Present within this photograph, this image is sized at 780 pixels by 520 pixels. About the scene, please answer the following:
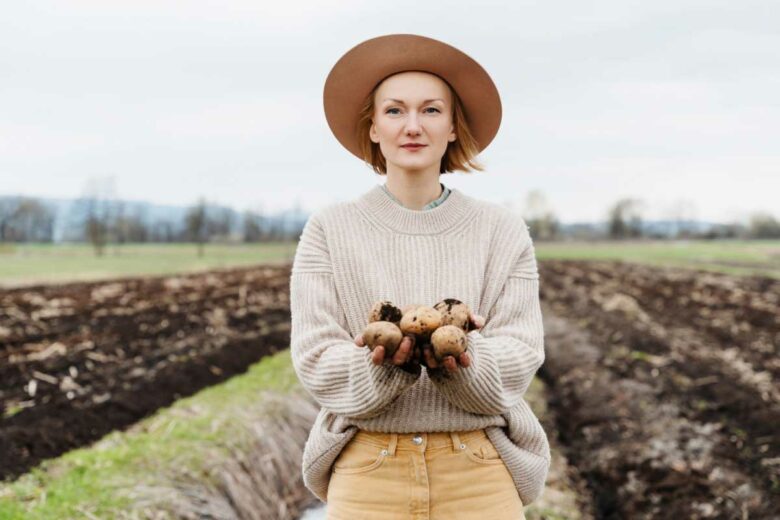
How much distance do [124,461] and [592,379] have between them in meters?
6.35

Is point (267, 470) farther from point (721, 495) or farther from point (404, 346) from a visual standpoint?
point (404, 346)

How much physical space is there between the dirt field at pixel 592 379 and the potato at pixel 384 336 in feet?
16.0

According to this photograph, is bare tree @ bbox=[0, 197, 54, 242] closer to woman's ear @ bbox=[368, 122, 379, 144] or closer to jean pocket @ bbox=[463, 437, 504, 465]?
woman's ear @ bbox=[368, 122, 379, 144]

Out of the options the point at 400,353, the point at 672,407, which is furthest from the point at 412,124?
the point at 672,407

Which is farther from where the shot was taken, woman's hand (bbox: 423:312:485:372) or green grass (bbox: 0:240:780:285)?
green grass (bbox: 0:240:780:285)

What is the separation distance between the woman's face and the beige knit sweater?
155mm

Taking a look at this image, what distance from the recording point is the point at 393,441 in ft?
6.73

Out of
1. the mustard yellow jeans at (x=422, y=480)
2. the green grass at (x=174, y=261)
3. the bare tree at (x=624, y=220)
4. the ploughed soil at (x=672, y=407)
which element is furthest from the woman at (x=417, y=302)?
the bare tree at (x=624, y=220)

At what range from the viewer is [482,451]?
2.09 m

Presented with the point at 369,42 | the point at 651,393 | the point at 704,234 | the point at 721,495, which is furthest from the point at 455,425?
the point at 704,234

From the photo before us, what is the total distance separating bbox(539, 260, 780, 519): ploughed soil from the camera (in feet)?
20.8

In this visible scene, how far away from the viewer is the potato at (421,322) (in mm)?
1778

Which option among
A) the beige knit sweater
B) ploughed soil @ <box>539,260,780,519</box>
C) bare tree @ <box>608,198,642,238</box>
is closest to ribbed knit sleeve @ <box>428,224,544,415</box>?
the beige knit sweater

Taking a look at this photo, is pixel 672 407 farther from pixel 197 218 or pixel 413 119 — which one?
pixel 197 218
